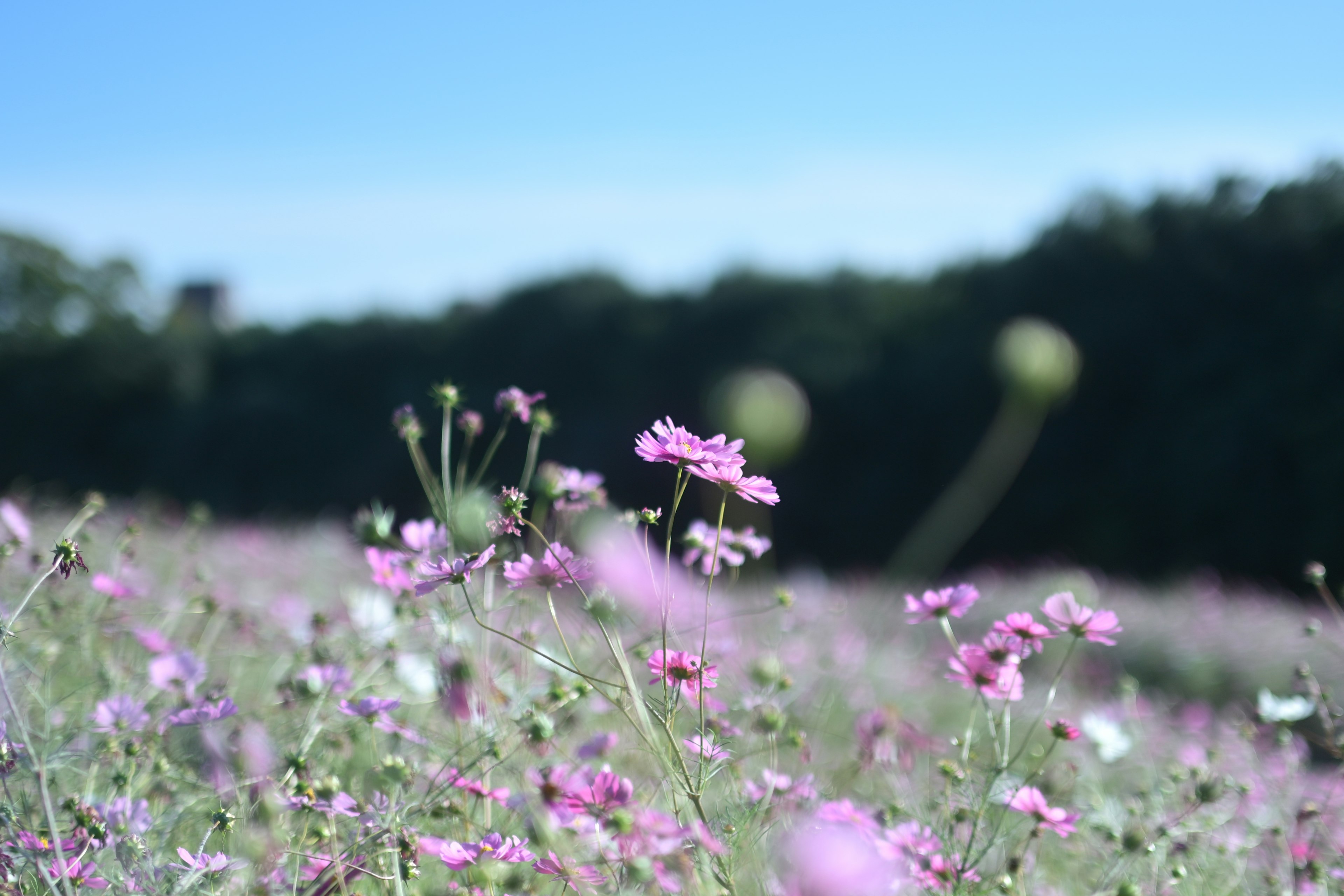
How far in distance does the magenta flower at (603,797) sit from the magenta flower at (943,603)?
40cm

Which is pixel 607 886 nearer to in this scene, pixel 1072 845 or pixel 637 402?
pixel 1072 845

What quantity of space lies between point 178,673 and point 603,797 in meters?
0.79

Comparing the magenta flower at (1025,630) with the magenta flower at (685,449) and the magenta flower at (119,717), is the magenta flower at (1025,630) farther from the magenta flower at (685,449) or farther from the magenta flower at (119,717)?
the magenta flower at (119,717)

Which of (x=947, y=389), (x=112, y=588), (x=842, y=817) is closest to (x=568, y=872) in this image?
(x=842, y=817)

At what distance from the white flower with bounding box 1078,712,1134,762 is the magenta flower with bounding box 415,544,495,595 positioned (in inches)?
48.8

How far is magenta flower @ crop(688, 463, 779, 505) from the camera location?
98 cm

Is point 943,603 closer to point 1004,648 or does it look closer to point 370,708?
point 1004,648

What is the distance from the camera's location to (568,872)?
878 mm

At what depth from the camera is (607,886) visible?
1.07 meters


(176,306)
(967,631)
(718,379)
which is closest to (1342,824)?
(967,631)

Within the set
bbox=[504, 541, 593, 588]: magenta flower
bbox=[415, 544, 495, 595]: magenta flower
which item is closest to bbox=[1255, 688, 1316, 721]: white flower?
bbox=[504, 541, 593, 588]: magenta flower

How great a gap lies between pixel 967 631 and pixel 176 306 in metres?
30.9

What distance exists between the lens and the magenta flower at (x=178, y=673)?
1.42 m

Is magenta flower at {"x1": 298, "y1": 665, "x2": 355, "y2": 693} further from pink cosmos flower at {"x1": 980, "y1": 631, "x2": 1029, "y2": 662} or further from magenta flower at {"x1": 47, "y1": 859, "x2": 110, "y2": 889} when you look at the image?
pink cosmos flower at {"x1": 980, "y1": 631, "x2": 1029, "y2": 662}
